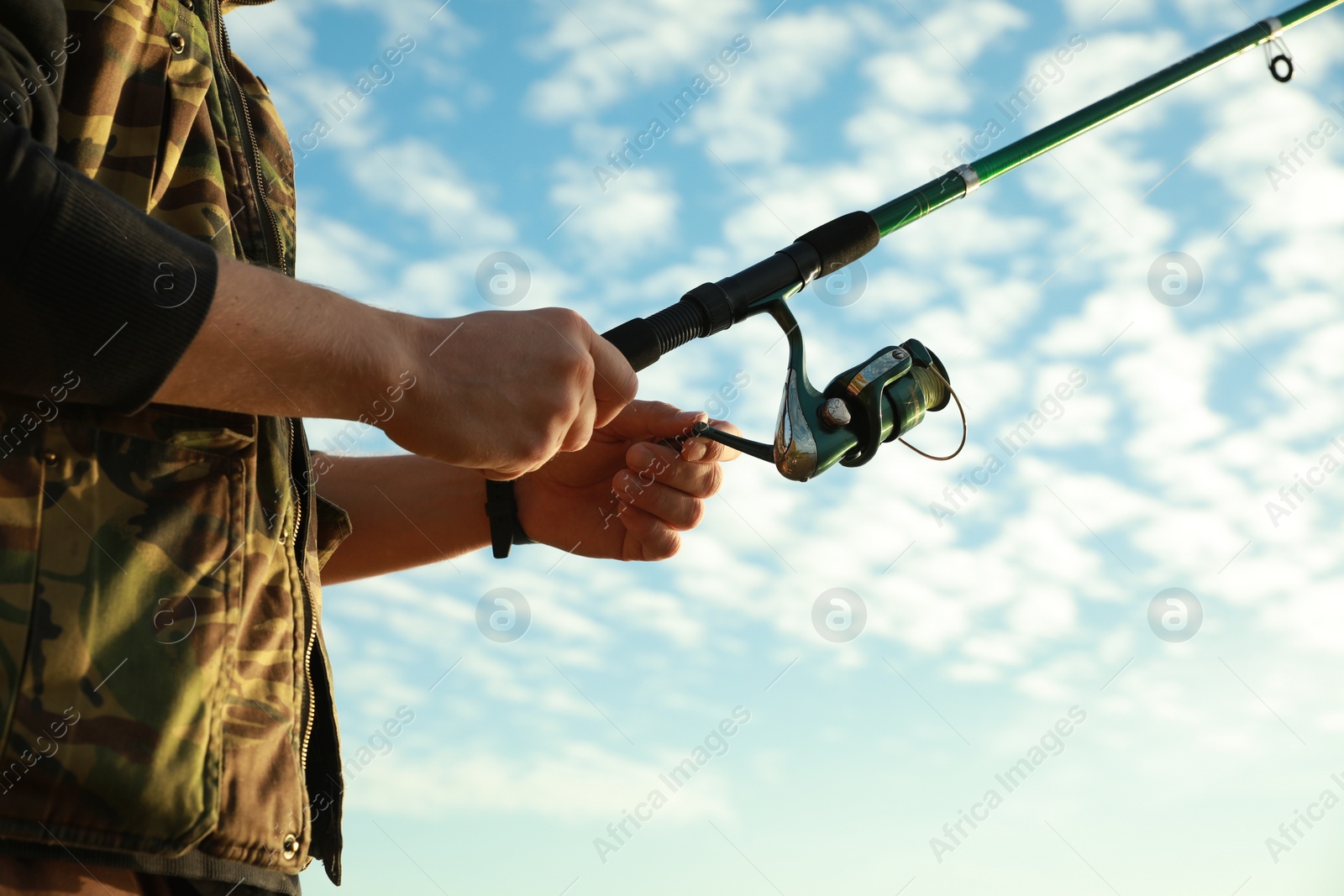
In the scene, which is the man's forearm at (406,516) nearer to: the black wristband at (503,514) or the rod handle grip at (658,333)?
the black wristband at (503,514)

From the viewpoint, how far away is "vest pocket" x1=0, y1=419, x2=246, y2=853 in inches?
65.0

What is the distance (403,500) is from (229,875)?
143 cm

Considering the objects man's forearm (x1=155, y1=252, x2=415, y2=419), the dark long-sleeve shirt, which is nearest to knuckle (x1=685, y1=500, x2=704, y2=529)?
man's forearm (x1=155, y1=252, x2=415, y2=419)

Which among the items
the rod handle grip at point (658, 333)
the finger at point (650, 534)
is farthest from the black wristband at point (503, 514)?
the rod handle grip at point (658, 333)

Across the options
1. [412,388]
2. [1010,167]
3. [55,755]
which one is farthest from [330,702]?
[1010,167]

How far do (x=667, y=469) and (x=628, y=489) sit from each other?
0.13 meters

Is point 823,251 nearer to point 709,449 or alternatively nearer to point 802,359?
point 802,359

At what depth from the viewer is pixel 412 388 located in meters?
1.81

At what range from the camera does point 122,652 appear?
1.75 metres

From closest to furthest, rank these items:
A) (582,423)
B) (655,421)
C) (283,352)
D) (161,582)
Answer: (283,352)
(161,582)
(582,423)
(655,421)

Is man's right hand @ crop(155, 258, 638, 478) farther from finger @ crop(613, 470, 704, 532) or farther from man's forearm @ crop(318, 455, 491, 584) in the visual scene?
man's forearm @ crop(318, 455, 491, 584)

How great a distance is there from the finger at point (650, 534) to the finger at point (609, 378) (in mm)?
809

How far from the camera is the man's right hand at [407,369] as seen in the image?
1.69 meters

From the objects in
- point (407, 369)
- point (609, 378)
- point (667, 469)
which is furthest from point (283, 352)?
point (667, 469)
